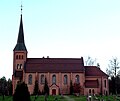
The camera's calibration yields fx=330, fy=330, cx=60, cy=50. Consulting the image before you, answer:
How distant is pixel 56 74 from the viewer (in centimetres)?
8806

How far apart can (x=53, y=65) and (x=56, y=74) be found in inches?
109

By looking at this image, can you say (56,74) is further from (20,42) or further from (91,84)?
(20,42)

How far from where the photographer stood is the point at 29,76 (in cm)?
8738

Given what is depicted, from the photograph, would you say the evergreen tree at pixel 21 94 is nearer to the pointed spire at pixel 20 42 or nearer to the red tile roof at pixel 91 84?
the red tile roof at pixel 91 84

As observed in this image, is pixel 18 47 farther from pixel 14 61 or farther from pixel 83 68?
pixel 83 68

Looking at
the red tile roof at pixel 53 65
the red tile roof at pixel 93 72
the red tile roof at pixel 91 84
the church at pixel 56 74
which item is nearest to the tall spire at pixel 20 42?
the church at pixel 56 74

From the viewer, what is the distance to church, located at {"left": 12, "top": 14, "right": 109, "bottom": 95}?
86438 millimetres

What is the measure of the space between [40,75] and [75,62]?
10181 mm

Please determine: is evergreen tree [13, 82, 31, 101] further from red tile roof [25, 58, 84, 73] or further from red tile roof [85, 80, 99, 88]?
red tile roof [25, 58, 84, 73]

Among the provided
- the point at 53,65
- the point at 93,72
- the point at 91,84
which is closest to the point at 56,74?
the point at 53,65

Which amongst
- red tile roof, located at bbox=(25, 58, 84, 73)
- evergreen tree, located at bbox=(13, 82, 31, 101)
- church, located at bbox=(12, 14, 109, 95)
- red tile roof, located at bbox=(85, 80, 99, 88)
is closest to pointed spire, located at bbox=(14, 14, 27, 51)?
church, located at bbox=(12, 14, 109, 95)

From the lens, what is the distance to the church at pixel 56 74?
8644 centimetres

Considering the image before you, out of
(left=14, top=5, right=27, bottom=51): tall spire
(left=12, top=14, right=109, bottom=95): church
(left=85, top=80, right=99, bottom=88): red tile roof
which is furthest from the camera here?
(left=14, top=5, right=27, bottom=51): tall spire

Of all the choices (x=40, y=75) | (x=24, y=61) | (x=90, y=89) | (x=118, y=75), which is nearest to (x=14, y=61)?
(x=24, y=61)
